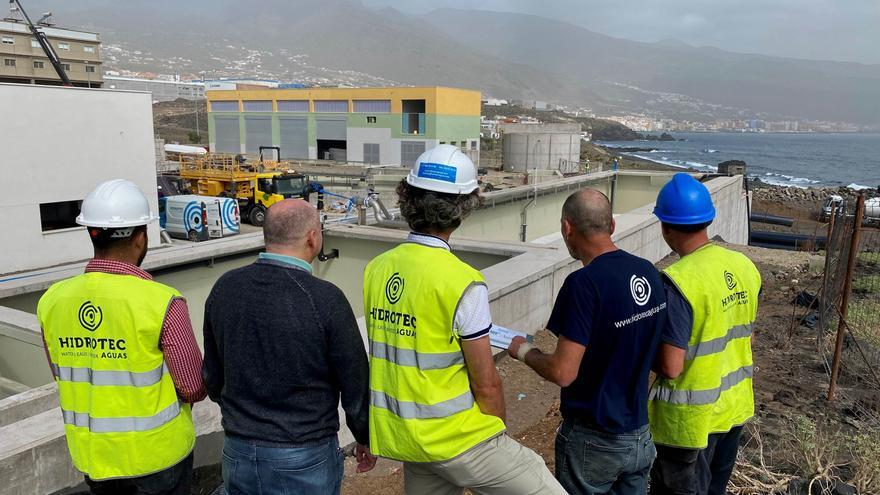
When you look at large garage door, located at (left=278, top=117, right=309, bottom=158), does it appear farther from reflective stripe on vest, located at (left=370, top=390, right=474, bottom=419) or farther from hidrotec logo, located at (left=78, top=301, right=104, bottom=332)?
reflective stripe on vest, located at (left=370, top=390, right=474, bottom=419)

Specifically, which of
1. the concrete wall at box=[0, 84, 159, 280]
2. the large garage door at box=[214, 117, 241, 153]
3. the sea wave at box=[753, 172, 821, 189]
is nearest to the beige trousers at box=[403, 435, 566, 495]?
the concrete wall at box=[0, 84, 159, 280]

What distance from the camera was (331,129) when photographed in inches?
2265

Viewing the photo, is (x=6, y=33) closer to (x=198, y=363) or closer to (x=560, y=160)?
(x=560, y=160)

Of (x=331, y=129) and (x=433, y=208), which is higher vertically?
(x=331, y=129)

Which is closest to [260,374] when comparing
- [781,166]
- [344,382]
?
[344,382]

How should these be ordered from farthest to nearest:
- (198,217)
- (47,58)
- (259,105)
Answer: (259,105), (47,58), (198,217)

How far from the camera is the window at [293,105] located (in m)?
58.7

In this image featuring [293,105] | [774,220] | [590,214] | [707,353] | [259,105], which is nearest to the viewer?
[590,214]

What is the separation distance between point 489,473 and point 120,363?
5.13 feet

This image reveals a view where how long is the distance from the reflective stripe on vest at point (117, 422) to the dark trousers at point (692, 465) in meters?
2.36

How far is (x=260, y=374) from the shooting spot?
7.77 feet

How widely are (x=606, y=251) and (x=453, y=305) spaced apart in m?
0.83

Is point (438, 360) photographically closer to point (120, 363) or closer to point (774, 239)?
point (120, 363)

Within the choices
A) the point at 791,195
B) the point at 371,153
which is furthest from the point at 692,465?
the point at 791,195
